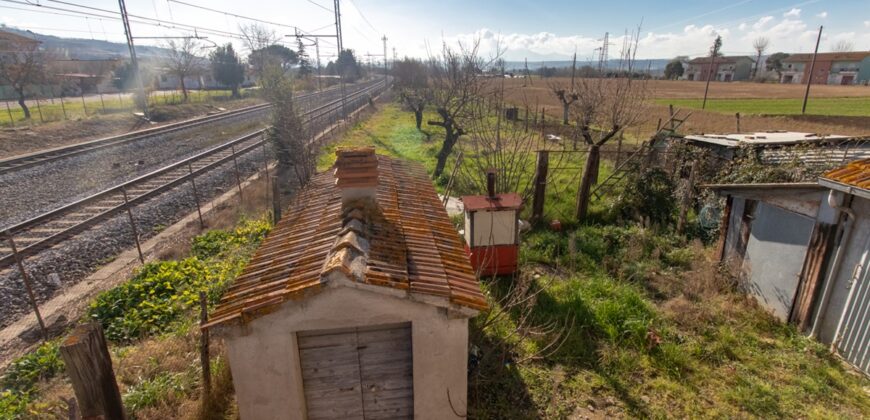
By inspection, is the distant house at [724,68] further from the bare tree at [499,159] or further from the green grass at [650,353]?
the green grass at [650,353]

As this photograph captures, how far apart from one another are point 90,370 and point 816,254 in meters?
9.57

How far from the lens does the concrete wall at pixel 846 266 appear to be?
6051 mm

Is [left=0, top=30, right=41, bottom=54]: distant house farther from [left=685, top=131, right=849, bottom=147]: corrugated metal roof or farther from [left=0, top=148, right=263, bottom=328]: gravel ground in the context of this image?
[left=685, top=131, right=849, bottom=147]: corrugated metal roof

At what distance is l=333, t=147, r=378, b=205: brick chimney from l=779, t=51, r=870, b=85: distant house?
91261 millimetres

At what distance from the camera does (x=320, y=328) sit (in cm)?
418

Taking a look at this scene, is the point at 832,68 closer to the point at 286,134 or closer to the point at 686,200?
the point at 686,200

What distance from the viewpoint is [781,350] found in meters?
6.74

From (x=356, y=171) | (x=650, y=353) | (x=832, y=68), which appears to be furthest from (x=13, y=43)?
(x=832, y=68)

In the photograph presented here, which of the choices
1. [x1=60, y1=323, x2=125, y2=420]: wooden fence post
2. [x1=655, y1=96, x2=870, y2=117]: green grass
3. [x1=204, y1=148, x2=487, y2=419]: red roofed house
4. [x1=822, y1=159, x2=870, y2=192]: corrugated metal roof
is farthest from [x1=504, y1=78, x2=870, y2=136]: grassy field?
[x1=60, y1=323, x2=125, y2=420]: wooden fence post

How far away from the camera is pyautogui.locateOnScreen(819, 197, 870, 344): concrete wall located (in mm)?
6051

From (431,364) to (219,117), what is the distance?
35.9m

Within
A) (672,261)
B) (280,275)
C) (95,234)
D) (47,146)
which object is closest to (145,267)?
(95,234)

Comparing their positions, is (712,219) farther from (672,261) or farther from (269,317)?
(269,317)

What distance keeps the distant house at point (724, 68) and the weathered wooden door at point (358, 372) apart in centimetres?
10357
